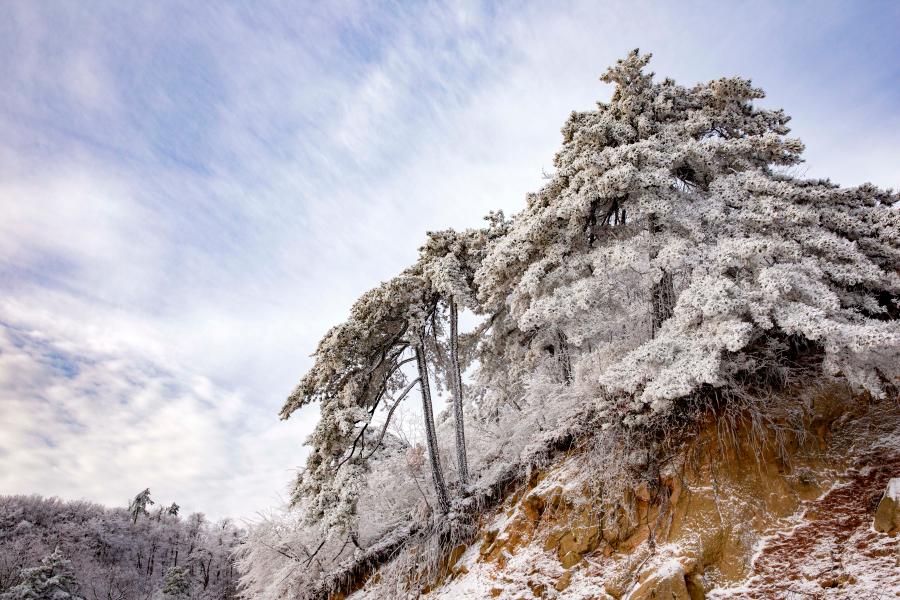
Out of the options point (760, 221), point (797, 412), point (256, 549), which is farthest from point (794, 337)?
point (256, 549)

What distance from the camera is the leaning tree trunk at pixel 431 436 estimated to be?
10875 mm

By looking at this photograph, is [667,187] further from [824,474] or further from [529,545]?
[529,545]

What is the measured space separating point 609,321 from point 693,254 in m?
2.34

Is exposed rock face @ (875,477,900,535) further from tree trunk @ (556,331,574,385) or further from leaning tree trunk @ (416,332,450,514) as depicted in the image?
leaning tree trunk @ (416,332,450,514)

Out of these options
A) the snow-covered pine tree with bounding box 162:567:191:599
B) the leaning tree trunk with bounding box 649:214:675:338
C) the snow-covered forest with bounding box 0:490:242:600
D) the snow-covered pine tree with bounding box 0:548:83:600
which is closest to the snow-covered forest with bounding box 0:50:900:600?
the leaning tree trunk with bounding box 649:214:675:338

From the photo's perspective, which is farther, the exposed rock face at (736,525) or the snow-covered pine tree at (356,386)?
the snow-covered pine tree at (356,386)

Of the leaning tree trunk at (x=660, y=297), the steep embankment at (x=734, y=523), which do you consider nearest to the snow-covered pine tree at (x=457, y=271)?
the steep embankment at (x=734, y=523)

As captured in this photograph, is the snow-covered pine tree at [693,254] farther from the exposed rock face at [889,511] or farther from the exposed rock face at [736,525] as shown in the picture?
the exposed rock face at [889,511]

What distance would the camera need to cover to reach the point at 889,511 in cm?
566

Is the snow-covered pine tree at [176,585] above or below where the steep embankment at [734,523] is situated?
above

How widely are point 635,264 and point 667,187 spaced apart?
1519 millimetres

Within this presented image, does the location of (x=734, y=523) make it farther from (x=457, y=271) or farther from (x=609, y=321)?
(x=457, y=271)

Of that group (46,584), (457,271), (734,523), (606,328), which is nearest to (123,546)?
(46,584)

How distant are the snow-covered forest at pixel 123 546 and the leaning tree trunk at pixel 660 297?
4398cm
